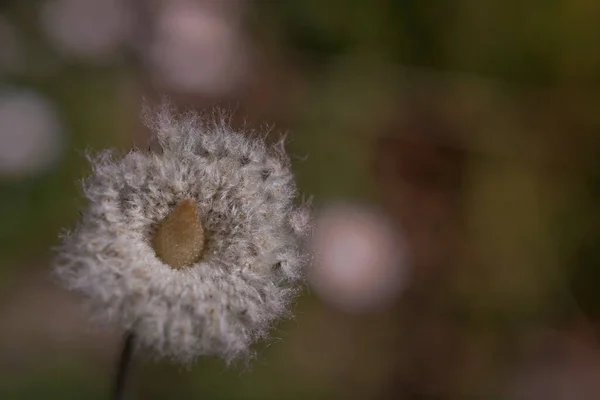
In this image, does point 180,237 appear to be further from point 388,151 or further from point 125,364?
point 388,151

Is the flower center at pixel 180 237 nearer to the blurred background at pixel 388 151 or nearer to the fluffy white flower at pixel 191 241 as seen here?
the fluffy white flower at pixel 191 241

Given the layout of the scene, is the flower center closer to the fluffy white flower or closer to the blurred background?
the fluffy white flower

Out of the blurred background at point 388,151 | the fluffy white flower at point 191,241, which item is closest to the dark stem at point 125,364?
the fluffy white flower at point 191,241

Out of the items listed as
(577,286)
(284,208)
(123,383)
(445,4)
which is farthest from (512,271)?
(123,383)

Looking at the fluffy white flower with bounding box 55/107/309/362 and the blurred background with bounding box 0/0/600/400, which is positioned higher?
A: the blurred background with bounding box 0/0/600/400

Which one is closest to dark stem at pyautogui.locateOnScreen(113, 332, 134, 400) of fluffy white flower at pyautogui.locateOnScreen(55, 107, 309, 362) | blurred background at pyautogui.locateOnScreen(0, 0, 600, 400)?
fluffy white flower at pyautogui.locateOnScreen(55, 107, 309, 362)

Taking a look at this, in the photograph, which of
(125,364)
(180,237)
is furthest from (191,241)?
(125,364)

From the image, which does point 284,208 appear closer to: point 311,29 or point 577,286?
point 311,29
